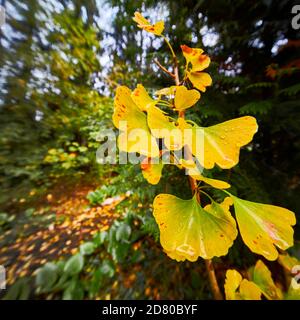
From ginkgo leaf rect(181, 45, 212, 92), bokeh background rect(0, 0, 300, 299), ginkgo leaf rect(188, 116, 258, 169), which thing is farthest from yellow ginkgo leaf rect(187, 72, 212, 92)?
bokeh background rect(0, 0, 300, 299)

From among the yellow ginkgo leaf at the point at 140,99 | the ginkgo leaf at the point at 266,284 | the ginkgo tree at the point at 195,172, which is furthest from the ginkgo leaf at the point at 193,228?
the ginkgo leaf at the point at 266,284

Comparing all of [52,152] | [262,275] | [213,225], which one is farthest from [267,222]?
[52,152]

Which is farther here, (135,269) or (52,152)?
(52,152)

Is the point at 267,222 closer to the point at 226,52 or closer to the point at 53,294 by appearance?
the point at 226,52

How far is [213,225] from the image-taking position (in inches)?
10.8

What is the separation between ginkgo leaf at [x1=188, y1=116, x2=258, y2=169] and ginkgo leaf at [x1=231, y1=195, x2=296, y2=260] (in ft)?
0.33

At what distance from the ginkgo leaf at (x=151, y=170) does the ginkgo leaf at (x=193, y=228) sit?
0.03m

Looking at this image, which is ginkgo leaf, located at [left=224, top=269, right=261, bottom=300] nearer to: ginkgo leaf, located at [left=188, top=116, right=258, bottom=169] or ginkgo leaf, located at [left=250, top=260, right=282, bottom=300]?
ginkgo leaf, located at [left=250, top=260, right=282, bottom=300]

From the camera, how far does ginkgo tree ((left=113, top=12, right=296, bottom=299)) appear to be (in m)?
0.23

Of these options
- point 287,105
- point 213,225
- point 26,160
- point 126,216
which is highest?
point 287,105

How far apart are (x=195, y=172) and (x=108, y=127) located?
3.15 ft

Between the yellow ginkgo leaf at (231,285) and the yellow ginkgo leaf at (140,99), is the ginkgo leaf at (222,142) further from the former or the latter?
the yellow ginkgo leaf at (231,285)

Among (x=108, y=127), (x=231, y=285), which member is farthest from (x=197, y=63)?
(x=108, y=127)

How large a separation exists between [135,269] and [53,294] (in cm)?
40
